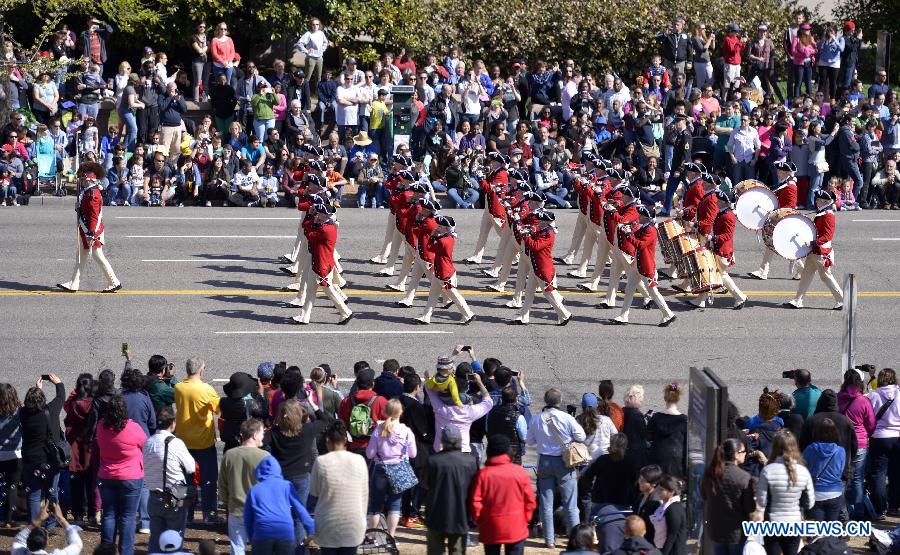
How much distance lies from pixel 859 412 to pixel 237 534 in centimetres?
567

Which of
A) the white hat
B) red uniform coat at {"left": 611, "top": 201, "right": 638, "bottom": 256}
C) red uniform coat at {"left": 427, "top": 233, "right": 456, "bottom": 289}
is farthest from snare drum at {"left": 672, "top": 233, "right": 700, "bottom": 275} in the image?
the white hat

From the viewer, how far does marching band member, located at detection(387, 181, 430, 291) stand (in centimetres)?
1952

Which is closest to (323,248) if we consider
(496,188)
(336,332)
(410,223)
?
(336,332)

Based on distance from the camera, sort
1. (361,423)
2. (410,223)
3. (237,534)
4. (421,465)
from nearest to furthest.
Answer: (237,534) < (361,423) < (421,465) < (410,223)

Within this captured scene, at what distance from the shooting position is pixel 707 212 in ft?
67.7

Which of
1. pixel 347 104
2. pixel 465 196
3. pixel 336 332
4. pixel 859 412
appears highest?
pixel 347 104

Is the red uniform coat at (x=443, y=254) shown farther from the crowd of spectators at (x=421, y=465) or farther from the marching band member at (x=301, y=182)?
the crowd of spectators at (x=421, y=465)

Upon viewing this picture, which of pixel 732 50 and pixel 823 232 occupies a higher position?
pixel 732 50

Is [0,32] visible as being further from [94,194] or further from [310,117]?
[310,117]

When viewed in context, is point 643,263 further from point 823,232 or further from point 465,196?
point 465,196

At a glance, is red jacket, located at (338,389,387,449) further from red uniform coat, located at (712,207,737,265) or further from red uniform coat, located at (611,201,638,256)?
red uniform coat, located at (712,207,737,265)

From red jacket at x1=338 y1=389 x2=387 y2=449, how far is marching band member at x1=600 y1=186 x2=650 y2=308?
7498 millimetres

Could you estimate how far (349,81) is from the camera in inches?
1148

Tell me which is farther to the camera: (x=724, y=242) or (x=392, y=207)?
(x=392, y=207)
